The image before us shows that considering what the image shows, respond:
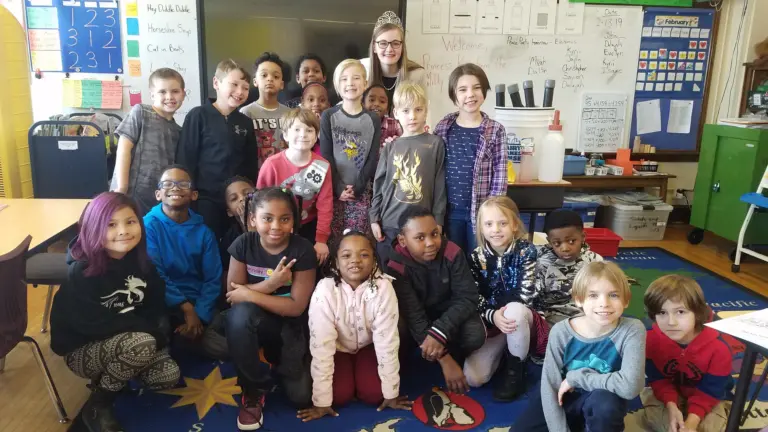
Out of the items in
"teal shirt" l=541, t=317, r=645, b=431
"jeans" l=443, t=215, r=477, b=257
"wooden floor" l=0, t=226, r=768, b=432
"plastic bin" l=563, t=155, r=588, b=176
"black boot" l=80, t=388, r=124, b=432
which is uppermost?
"plastic bin" l=563, t=155, r=588, b=176

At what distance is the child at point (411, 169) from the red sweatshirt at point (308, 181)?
0.79ft

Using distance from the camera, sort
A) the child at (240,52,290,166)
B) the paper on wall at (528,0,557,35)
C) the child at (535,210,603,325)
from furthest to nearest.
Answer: the paper on wall at (528,0,557,35) < the child at (240,52,290,166) < the child at (535,210,603,325)

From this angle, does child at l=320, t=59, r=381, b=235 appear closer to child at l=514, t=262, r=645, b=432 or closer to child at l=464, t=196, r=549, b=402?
child at l=464, t=196, r=549, b=402

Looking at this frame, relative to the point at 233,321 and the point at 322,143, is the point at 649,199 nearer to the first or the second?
the point at 322,143

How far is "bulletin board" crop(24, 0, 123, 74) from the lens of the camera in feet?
12.1

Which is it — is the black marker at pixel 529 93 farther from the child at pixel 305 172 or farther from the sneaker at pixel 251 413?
the sneaker at pixel 251 413

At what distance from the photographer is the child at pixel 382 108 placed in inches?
98.7

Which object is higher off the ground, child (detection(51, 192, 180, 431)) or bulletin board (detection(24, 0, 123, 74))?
bulletin board (detection(24, 0, 123, 74))

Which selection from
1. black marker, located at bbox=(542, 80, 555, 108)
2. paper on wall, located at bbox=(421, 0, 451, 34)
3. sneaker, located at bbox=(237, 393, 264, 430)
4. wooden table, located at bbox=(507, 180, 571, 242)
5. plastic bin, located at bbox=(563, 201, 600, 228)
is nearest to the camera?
sneaker, located at bbox=(237, 393, 264, 430)

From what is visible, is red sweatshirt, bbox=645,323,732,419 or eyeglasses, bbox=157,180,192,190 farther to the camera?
eyeglasses, bbox=157,180,192,190

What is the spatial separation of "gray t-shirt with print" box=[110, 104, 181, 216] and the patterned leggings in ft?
2.70

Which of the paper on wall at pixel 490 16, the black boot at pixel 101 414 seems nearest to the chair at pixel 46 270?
the black boot at pixel 101 414

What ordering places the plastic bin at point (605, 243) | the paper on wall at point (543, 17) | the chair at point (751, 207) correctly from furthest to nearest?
the paper on wall at point (543, 17) → the plastic bin at point (605, 243) → the chair at point (751, 207)

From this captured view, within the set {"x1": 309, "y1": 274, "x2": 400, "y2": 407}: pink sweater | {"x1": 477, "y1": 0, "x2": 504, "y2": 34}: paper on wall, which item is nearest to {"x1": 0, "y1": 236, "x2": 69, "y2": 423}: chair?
{"x1": 309, "y1": 274, "x2": 400, "y2": 407}: pink sweater
